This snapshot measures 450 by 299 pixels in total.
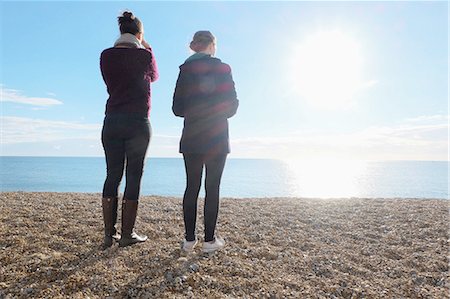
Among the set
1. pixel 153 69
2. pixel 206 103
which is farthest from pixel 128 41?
pixel 206 103

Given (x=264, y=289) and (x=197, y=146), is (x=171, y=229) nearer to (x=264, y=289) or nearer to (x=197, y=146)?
(x=197, y=146)

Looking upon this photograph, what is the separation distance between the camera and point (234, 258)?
14.0 feet

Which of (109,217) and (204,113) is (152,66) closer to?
(204,113)

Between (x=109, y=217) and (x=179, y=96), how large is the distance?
193cm

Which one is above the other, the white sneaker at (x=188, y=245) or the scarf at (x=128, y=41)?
the scarf at (x=128, y=41)

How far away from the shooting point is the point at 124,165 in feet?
14.5

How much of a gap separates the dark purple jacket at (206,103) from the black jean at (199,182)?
121mm

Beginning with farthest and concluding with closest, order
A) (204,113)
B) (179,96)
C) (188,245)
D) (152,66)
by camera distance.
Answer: (152,66) → (188,245) → (179,96) → (204,113)

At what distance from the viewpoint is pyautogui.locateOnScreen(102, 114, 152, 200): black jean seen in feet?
13.7

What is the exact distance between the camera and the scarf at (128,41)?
4.27m

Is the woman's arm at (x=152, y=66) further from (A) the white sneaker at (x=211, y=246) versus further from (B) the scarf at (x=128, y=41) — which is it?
(A) the white sneaker at (x=211, y=246)

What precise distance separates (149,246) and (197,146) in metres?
1.75

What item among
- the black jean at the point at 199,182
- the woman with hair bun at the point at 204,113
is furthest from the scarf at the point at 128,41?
the black jean at the point at 199,182

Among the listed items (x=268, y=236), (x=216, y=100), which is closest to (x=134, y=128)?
(x=216, y=100)
